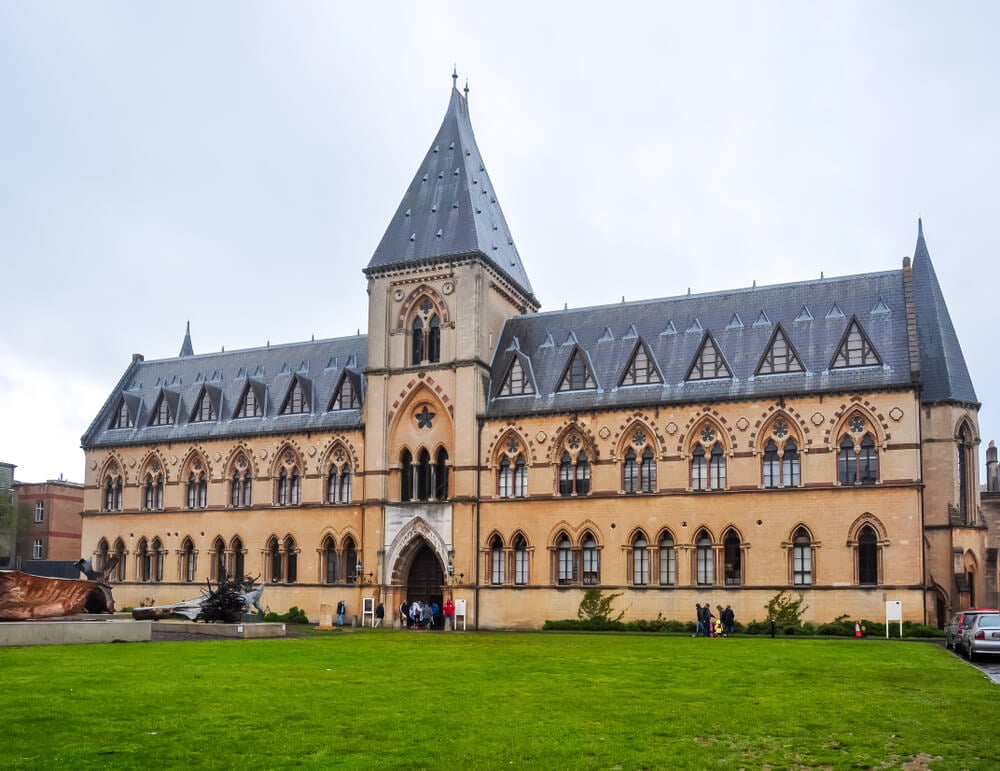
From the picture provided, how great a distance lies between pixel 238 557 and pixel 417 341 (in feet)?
54.0

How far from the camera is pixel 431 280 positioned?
186ft

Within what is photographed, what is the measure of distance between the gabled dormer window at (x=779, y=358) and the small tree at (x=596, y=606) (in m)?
12.2

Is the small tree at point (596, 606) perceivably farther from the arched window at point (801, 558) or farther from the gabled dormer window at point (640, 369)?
the gabled dormer window at point (640, 369)

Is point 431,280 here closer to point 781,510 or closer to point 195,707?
point 781,510

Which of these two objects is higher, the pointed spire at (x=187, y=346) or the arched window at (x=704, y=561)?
the pointed spire at (x=187, y=346)

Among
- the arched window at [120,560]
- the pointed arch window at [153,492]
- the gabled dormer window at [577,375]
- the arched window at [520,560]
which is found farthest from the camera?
the arched window at [120,560]

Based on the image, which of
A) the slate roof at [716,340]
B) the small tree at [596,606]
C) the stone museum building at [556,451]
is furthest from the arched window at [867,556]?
the small tree at [596,606]

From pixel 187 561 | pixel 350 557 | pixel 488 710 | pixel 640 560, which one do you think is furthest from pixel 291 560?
pixel 488 710

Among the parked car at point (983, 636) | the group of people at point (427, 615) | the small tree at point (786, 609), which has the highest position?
the parked car at point (983, 636)

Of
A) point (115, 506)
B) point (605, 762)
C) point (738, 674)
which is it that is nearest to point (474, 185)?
point (115, 506)

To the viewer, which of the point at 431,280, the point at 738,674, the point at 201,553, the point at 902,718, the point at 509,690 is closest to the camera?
the point at 902,718

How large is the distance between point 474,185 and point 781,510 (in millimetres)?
24145

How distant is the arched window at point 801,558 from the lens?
4700 centimetres

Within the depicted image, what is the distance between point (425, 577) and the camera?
5550 cm
